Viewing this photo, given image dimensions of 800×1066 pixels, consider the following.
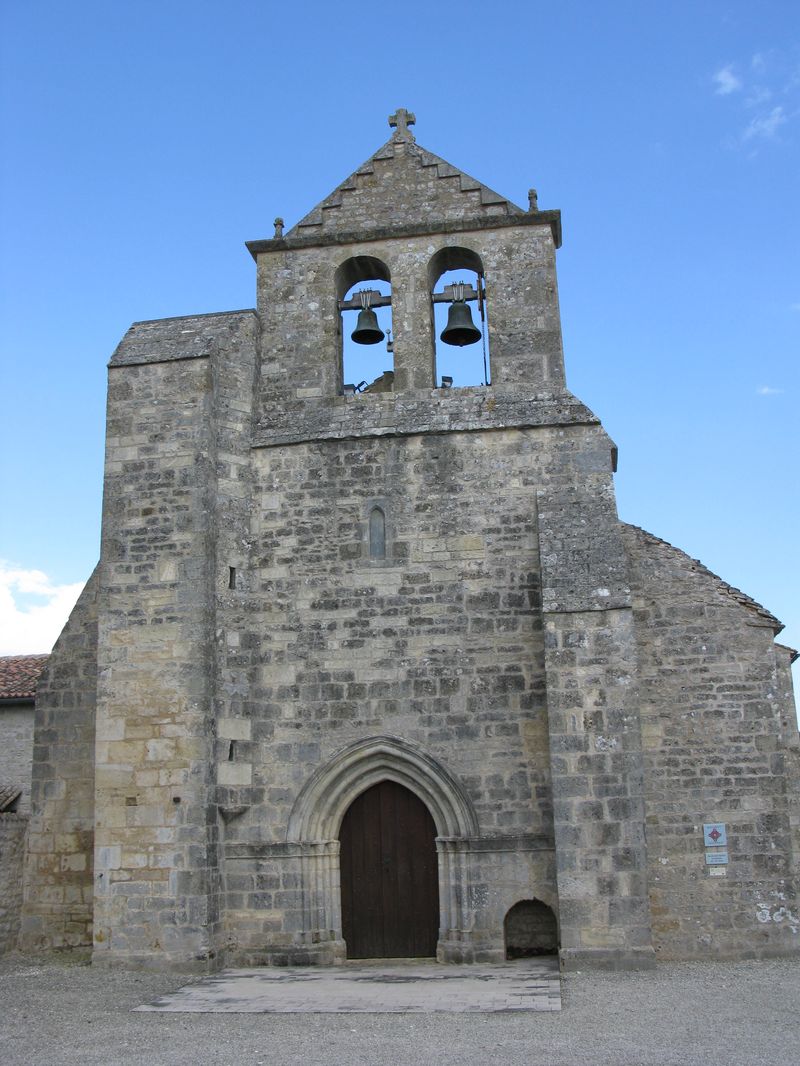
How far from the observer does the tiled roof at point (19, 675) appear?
1603cm

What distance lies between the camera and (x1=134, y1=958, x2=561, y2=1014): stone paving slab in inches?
321

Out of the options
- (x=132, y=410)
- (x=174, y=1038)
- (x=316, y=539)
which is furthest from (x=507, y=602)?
(x=174, y=1038)

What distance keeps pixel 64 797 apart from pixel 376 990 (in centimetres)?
417

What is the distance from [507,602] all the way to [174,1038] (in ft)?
17.1

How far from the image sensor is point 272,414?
39.2ft

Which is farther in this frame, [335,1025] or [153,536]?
[153,536]

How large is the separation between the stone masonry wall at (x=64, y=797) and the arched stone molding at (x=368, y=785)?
2.29 meters

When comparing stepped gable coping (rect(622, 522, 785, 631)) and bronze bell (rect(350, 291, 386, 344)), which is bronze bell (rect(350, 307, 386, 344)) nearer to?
bronze bell (rect(350, 291, 386, 344))

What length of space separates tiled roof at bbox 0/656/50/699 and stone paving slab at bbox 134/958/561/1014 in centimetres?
708

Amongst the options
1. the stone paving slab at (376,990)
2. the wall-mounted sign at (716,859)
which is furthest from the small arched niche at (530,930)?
the wall-mounted sign at (716,859)

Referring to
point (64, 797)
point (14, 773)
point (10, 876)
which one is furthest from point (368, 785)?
point (14, 773)

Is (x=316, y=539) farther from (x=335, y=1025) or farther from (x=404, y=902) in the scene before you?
(x=335, y=1025)

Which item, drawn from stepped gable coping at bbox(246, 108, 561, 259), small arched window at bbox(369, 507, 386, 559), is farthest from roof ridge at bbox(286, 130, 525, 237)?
small arched window at bbox(369, 507, 386, 559)

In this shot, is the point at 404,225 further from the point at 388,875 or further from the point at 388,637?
the point at 388,875
